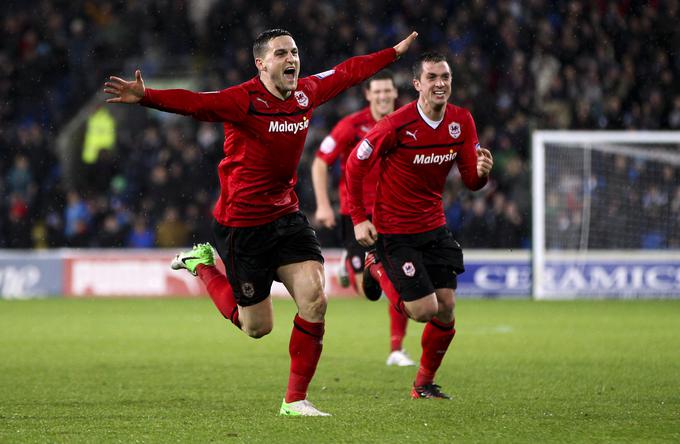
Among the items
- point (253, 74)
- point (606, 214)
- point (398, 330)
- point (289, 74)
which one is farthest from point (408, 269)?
point (253, 74)

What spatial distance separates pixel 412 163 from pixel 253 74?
45.9 ft

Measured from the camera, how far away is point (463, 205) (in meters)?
18.7

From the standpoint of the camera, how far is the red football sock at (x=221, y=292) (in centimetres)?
714

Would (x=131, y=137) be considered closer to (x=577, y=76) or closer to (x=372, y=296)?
(x=577, y=76)

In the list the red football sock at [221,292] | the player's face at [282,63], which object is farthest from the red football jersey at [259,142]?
the red football sock at [221,292]

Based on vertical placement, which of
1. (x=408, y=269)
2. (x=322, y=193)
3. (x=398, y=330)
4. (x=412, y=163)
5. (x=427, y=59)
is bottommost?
(x=398, y=330)

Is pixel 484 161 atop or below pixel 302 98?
below

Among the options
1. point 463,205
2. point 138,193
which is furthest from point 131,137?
point 463,205

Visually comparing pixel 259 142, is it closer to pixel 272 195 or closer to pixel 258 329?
pixel 272 195

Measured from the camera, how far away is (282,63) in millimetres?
6355

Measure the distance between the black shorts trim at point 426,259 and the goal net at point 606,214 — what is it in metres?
10.4

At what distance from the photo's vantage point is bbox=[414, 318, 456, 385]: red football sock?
7.30 m

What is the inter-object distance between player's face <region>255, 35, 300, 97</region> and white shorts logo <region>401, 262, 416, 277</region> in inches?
61.8

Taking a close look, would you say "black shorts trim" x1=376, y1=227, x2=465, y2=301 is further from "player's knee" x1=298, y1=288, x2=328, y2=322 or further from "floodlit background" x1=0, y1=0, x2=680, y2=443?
"player's knee" x1=298, y1=288, x2=328, y2=322
